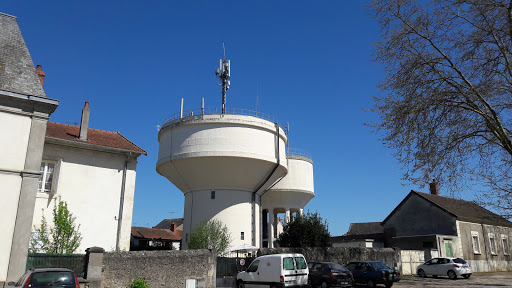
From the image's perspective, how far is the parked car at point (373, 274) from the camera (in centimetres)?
1850

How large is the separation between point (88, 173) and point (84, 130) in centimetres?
247

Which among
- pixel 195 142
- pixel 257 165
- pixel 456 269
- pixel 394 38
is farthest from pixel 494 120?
pixel 195 142

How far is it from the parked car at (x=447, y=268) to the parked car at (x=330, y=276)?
1039 centimetres

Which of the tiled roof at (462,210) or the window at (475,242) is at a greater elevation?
the tiled roof at (462,210)

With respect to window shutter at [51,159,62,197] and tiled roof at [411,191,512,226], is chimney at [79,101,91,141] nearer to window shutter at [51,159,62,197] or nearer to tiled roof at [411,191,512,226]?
window shutter at [51,159,62,197]

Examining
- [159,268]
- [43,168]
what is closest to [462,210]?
[159,268]

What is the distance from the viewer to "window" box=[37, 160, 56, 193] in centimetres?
1941

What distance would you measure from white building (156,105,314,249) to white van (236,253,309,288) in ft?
33.7

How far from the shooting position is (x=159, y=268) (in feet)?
54.2

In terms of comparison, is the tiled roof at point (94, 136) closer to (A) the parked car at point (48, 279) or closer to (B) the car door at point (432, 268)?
(A) the parked car at point (48, 279)

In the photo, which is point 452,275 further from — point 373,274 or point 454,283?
point 373,274

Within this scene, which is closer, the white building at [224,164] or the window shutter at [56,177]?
the window shutter at [56,177]

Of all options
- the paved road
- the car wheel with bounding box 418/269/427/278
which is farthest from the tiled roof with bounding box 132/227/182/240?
the paved road

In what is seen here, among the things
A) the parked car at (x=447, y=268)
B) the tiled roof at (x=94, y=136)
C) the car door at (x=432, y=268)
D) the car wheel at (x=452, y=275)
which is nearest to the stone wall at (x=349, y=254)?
the parked car at (x=447, y=268)
